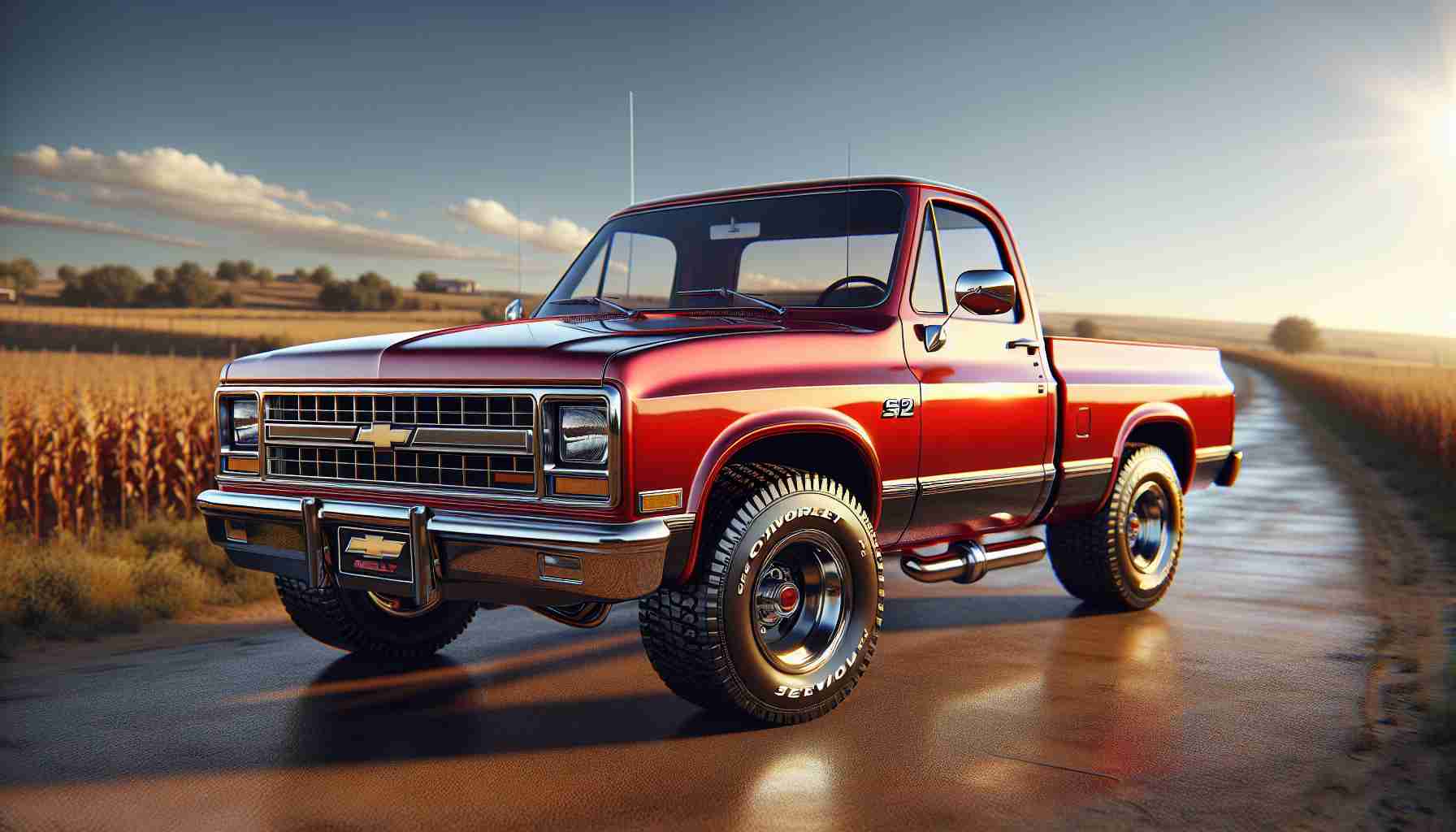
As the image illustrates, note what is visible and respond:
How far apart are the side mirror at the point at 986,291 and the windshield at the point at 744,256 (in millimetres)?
350

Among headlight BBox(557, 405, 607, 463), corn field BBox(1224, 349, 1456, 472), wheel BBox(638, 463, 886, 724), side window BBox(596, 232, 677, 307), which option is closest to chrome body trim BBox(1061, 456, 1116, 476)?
wheel BBox(638, 463, 886, 724)

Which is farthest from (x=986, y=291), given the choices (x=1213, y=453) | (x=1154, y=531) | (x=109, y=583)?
(x=109, y=583)

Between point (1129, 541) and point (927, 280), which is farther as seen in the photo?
point (1129, 541)

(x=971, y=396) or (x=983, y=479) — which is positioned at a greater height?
(x=971, y=396)

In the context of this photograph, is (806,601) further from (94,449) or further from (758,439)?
(94,449)

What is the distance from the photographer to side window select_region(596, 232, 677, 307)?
5.75 metres

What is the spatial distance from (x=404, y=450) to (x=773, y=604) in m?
1.53

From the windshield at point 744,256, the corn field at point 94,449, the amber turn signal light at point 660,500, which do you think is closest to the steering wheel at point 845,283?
the windshield at point 744,256

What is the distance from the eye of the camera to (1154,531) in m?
Answer: 7.23

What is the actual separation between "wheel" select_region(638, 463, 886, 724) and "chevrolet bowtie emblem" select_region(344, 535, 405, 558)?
0.92 m

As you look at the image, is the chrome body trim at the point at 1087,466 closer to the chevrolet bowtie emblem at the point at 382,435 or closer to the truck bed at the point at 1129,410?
the truck bed at the point at 1129,410

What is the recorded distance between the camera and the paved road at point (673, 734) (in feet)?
12.4

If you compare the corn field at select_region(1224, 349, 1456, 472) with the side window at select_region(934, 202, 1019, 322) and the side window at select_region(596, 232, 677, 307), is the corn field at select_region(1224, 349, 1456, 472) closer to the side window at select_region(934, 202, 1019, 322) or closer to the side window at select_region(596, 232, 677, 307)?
the side window at select_region(934, 202, 1019, 322)

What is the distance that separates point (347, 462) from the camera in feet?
15.3
